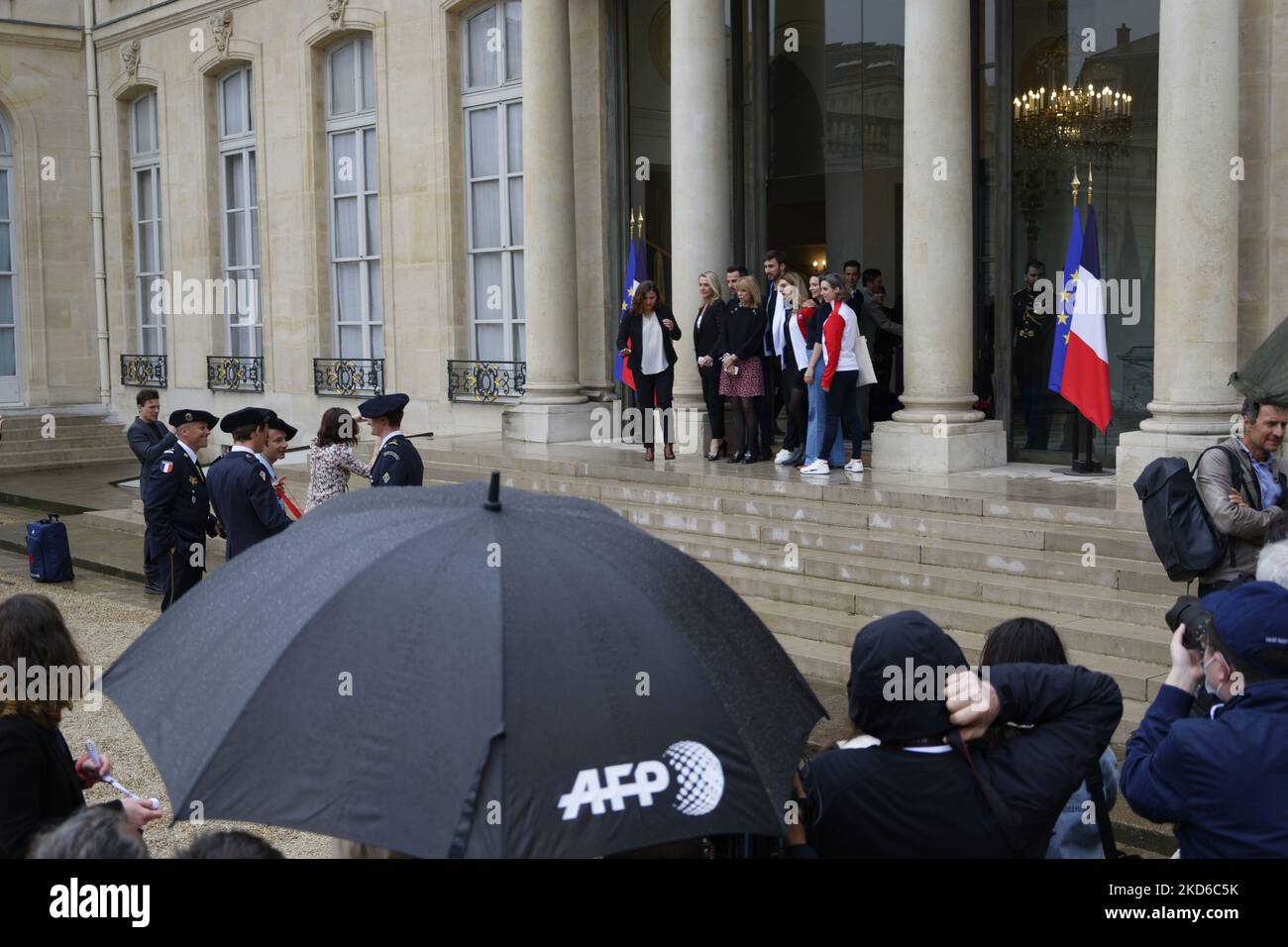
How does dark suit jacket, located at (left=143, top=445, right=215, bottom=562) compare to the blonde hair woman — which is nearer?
dark suit jacket, located at (left=143, top=445, right=215, bottom=562)

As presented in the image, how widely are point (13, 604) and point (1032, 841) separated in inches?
105

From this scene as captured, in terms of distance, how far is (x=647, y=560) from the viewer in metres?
3.22

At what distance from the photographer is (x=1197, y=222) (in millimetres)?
10250

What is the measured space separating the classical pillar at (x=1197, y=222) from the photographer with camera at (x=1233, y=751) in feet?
24.6

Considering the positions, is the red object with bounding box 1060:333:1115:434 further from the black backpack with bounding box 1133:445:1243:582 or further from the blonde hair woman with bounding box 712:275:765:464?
the black backpack with bounding box 1133:445:1243:582

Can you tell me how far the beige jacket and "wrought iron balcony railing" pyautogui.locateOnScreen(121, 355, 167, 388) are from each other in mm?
20320

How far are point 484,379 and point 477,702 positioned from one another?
15424 millimetres

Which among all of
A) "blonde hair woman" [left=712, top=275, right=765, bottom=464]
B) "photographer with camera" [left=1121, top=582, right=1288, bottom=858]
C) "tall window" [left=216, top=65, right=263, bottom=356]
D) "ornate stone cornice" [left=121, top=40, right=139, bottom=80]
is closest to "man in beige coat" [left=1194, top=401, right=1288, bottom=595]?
"photographer with camera" [left=1121, top=582, right=1288, bottom=858]

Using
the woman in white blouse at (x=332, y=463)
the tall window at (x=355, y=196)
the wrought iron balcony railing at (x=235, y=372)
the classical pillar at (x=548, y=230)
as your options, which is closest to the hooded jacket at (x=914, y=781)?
the woman in white blouse at (x=332, y=463)

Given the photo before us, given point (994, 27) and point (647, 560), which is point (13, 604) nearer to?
point (647, 560)

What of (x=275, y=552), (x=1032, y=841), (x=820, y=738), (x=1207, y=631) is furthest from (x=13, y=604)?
(x=820, y=738)

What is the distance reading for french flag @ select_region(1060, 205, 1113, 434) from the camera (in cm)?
1120

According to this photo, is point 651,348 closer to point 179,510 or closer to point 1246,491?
point 179,510

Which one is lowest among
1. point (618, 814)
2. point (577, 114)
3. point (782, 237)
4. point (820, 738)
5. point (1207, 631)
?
point (820, 738)
